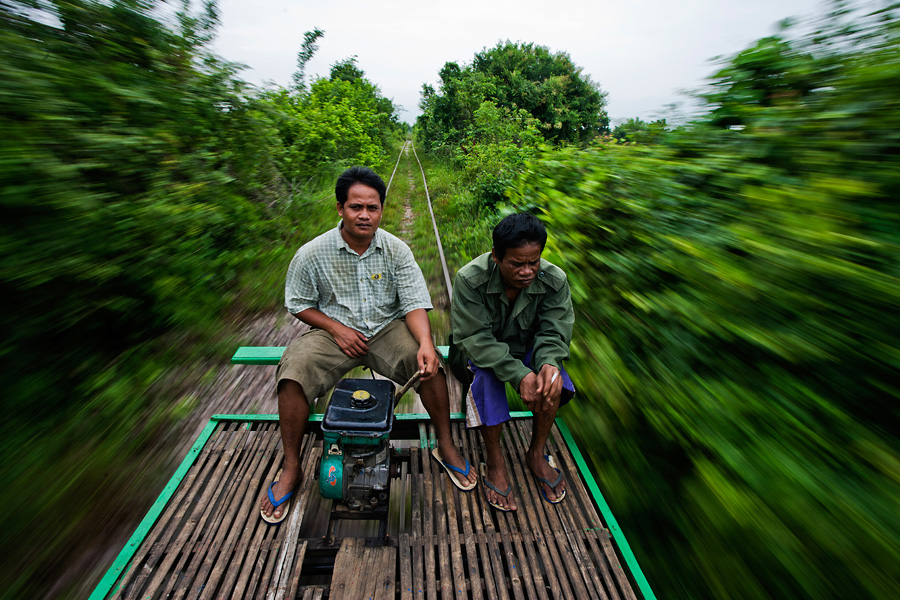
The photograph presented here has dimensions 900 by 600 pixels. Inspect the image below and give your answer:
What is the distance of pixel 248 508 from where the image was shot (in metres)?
1.98

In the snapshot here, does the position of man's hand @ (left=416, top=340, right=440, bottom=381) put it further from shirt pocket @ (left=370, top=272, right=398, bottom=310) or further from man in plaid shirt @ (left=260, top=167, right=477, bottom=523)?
shirt pocket @ (left=370, top=272, right=398, bottom=310)

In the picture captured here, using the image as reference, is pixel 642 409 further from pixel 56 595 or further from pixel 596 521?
Result: pixel 56 595

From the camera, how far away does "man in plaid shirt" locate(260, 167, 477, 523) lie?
7.01 feet

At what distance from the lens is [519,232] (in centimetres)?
192

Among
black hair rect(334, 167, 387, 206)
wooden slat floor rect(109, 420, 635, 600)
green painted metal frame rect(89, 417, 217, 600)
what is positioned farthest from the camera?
black hair rect(334, 167, 387, 206)

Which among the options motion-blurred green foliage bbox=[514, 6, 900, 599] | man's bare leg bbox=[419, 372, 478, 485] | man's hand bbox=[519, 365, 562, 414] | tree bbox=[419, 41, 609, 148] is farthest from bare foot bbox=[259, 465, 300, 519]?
tree bbox=[419, 41, 609, 148]

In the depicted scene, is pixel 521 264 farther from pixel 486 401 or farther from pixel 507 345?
pixel 486 401

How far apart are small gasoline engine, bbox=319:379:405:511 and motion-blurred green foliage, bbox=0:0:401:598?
1218mm

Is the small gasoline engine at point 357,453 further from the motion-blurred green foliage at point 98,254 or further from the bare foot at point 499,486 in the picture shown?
the motion-blurred green foliage at point 98,254

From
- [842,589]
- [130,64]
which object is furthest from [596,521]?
[130,64]

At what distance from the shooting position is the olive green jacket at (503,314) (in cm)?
209

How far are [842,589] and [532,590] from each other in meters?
1.05

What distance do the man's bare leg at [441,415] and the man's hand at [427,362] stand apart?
7 centimetres

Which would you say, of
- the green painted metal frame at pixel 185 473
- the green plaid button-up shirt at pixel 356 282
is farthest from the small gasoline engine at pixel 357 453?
the green plaid button-up shirt at pixel 356 282
